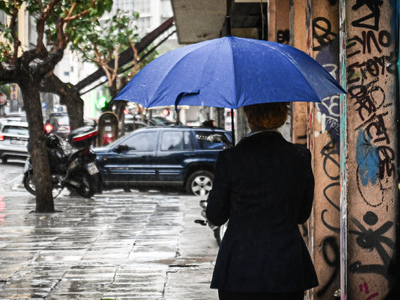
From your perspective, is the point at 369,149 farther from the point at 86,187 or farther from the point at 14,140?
the point at 14,140

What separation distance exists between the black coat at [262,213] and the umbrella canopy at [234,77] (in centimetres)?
25

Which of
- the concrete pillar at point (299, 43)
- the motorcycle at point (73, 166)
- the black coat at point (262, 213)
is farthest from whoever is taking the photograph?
the motorcycle at point (73, 166)

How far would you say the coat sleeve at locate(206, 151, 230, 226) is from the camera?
11.2ft

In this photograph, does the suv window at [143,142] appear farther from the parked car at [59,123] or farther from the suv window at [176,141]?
the parked car at [59,123]

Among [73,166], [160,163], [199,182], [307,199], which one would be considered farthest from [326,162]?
[160,163]

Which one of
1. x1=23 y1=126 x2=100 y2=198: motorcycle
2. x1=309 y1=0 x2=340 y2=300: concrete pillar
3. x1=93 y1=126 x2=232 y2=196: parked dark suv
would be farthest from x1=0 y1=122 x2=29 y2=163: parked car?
x1=309 y1=0 x2=340 y2=300: concrete pillar

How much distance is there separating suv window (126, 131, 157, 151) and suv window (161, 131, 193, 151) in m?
0.20

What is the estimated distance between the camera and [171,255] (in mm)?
8711

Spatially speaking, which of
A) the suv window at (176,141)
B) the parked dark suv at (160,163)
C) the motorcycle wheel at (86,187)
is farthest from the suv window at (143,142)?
the motorcycle wheel at (86,187)

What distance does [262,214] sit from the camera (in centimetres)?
335

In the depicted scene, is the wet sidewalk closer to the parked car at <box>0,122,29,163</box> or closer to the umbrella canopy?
the umbrella canopy

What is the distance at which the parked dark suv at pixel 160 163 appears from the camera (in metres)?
16.6

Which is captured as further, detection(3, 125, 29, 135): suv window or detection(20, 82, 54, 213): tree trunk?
detection(3, 125, 29, 135): suv window

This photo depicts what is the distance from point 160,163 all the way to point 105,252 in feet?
25.5
